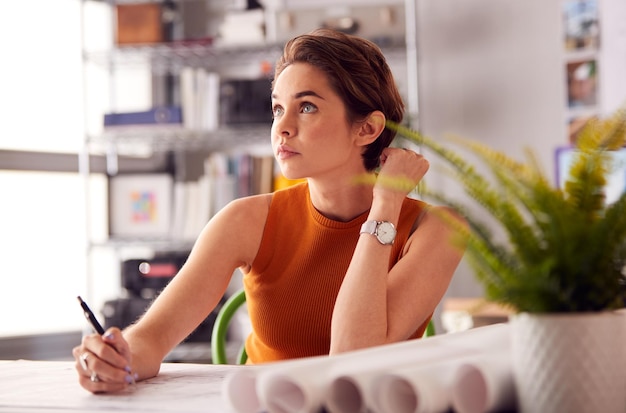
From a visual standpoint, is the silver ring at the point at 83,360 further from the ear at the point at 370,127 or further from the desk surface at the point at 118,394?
the ear at the point at 370,127

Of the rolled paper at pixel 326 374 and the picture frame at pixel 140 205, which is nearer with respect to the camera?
the rolled paper at pixel 326 374

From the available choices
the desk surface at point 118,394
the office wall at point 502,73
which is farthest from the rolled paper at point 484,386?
the office wall at point 502,73

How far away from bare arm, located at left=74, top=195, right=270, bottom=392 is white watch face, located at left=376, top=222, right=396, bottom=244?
31cm

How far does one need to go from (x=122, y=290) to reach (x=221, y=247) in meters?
2.37

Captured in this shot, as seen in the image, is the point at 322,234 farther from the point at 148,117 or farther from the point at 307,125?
the point at 148,117

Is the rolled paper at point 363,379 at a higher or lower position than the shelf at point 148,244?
higher

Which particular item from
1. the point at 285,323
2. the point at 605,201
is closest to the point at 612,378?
the point at 605,201

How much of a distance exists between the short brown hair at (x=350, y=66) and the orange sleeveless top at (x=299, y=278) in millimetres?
225

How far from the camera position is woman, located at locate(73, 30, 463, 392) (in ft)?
4.89

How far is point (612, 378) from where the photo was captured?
2.36 feet

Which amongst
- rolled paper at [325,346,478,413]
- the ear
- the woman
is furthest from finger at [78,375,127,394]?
the ear

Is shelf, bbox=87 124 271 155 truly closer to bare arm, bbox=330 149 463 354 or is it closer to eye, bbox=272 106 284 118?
eye, bbox=272 106 284 118

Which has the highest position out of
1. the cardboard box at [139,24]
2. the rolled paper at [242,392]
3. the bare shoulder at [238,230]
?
the cardboard box at [139,24]

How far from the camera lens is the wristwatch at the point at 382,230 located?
150 cm
